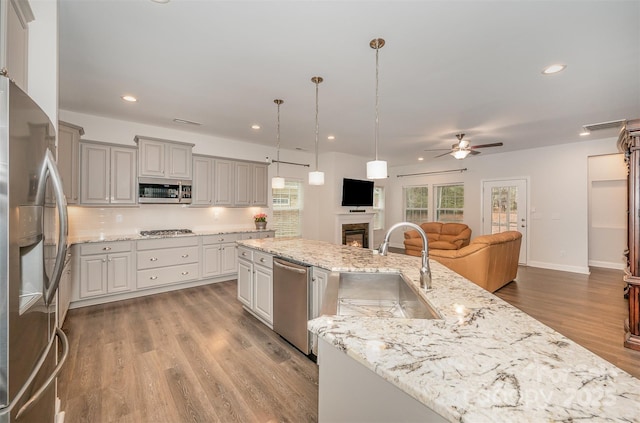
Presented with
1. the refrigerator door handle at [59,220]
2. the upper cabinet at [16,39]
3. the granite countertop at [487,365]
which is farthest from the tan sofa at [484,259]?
the upper cabinet at [16,39]

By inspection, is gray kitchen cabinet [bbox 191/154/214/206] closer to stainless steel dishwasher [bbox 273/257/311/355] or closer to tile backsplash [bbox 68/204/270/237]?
tile backsplash [bbox 68/204/270/237]

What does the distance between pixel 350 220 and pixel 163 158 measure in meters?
4.41

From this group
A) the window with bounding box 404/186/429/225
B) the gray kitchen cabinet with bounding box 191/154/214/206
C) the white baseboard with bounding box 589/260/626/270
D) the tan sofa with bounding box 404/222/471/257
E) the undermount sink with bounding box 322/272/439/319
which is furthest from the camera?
the window with bounding box 404/186/429/225

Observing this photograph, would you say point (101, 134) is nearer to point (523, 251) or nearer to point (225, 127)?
point (225, 127)

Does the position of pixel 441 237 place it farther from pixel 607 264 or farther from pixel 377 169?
pixel 377 169

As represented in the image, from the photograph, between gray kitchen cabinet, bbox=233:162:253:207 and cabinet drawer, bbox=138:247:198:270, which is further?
gray kitchen cabinet, bbox=233:162:253:207

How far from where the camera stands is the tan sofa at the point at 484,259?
150 inches

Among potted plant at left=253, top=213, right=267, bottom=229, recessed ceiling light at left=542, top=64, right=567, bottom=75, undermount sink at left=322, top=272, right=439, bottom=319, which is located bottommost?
undermount sink at left=322, top=272, right=439, bottom=319

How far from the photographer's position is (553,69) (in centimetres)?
267

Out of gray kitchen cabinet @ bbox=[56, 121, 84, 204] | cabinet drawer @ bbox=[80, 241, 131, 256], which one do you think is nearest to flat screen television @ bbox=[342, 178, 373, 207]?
cabinet drawer @ bbox=[80, 241, 131, 256]

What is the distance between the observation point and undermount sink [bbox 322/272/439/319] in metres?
1.75

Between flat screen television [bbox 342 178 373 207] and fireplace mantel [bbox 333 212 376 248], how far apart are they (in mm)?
278

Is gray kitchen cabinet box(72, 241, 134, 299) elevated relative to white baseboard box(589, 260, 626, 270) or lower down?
elevated

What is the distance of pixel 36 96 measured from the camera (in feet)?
5.30
